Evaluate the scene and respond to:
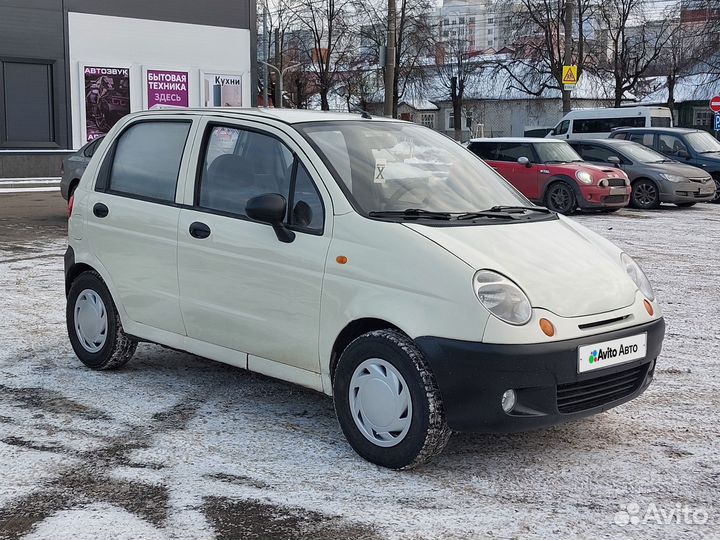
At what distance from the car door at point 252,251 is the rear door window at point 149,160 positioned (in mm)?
233

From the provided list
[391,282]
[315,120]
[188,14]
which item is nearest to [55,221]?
[315,120]

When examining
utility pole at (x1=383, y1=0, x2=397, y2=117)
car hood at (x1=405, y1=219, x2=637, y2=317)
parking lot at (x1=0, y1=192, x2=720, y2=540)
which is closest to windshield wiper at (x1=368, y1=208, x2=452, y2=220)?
car hood at (x1=405, y1=219, x2=637, y2=317)

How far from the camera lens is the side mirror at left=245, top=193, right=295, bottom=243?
4.89m

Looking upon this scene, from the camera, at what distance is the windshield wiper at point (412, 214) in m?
4.83

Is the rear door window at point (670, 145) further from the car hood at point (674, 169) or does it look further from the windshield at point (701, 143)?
the car hood at point (674, 169)

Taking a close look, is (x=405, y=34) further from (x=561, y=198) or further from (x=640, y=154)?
(x=561, y=198)

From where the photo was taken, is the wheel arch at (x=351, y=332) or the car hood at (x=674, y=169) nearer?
the wheel arch at (x=351, y=332)

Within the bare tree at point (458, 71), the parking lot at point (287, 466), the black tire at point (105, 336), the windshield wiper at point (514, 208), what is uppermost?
the bare tree at point (458, 71)

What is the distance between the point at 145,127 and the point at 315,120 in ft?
4.46

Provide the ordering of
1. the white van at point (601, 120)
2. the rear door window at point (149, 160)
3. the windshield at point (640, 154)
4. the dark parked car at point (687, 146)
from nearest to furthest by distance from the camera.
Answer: the rear door window at point (149, 160) → the windshield at point (640, 154) → the dark parked car at point (687, 146) → the white van at point (601, 120)

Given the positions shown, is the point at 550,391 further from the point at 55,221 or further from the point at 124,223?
the point at 55,221

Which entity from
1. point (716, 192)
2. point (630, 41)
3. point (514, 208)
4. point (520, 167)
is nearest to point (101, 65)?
point (520, 167)

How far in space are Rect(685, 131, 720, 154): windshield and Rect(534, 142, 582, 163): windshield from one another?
3.70 metres

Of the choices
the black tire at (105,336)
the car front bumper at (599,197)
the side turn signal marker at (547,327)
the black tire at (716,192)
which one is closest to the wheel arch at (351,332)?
the side turn signal marker at (547,327)
